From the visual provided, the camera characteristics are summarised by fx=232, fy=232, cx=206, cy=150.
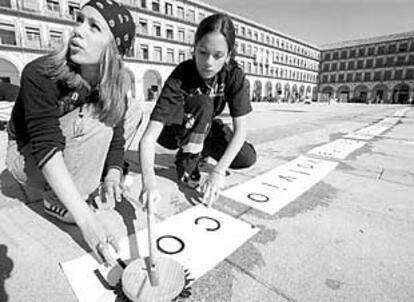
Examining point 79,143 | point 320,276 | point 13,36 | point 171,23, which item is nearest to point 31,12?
point 13,36

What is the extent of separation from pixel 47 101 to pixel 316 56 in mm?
47653

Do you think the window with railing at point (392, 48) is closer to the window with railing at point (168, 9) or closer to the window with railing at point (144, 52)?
the window with railing at point (168, 9)

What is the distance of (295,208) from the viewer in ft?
4.29

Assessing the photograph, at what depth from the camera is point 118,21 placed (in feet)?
3.20

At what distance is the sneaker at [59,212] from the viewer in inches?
41.2

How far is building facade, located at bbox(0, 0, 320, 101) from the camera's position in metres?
13.4

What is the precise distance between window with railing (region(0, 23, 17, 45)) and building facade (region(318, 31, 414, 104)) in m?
42.0

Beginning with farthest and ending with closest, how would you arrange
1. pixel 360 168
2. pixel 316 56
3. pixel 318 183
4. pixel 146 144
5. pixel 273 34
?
pixel 316 56, pixel 273 34, pixel 360 168, pixel 318 183, pixel 146 144

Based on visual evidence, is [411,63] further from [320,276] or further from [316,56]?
[320,276]

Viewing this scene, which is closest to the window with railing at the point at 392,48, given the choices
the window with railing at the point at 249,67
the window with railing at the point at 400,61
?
the window with railing at the point at 400,61

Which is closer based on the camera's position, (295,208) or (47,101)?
(47,101)

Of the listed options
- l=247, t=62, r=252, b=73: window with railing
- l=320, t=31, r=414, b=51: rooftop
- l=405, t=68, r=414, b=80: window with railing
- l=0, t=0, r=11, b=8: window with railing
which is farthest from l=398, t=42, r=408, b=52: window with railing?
l=0, t=0, r=11, b=8: window with railing

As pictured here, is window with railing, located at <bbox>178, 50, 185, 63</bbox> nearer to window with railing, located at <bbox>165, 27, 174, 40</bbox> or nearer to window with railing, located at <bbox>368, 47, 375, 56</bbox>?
window with railing, located at <bbox>165, 27, 174, 40</bbox>

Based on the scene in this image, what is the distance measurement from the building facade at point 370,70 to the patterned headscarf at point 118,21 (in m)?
43.8
